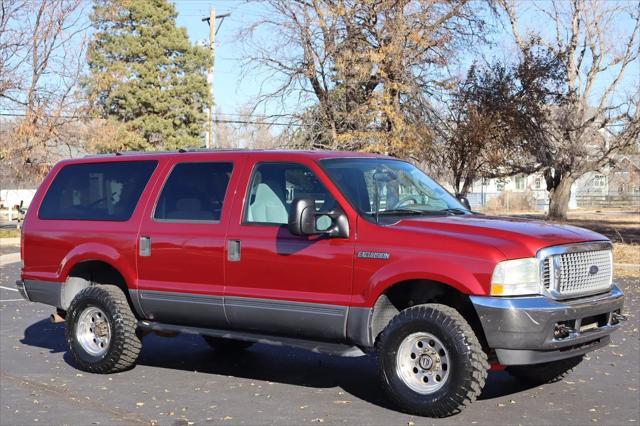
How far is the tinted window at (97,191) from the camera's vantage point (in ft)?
26.8

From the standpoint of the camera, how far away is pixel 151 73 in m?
44.5

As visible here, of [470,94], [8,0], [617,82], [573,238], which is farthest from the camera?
[617,82]

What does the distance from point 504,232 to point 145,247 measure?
3.27 meters

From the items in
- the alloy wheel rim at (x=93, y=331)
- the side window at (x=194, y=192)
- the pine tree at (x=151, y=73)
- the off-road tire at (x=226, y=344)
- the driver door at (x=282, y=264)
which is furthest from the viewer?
the pine tree at (x=151, y=73)

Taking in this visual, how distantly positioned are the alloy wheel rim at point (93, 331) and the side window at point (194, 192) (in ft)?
3.76

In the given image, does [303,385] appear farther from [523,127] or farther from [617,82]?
[617,82]

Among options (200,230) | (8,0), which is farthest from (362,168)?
(8,0)

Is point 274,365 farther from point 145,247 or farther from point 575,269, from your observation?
point 575,269

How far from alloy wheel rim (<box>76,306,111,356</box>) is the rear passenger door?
20.4 inches

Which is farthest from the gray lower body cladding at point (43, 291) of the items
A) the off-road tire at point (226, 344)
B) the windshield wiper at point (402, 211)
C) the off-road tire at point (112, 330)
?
the windshield wiper at point (402, 211)

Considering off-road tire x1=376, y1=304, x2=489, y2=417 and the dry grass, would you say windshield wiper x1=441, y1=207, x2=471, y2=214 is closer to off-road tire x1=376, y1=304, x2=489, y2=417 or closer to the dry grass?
off-road tire x1=376, y1=304, x2=489, y2=417

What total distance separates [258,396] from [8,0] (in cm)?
2296

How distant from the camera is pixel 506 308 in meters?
6.04

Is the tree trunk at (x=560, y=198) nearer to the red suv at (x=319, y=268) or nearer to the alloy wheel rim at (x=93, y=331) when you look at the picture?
the red suv at (x=319, y=268)
